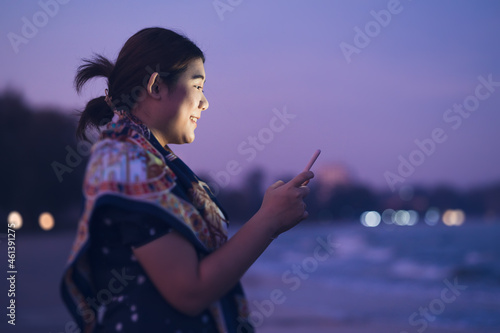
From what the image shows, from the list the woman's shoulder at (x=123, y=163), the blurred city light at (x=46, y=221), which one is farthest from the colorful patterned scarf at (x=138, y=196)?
the blurred city light at (x=46, y=221)

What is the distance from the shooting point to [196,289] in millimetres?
1275

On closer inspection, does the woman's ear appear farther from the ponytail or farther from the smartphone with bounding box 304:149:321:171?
the smartphone with bounding box 304:149:321:171

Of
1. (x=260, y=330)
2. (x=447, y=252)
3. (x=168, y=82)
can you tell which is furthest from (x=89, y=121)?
(x=447, y=252)

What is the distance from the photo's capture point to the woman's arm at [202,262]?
1.26 m

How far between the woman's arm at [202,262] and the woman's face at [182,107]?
0.32 m

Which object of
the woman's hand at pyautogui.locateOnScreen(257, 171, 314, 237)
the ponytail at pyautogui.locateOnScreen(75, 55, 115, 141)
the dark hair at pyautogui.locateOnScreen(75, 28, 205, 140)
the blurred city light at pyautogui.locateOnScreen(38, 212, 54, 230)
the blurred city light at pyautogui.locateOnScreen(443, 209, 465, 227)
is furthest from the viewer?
the blurred city light at pyautogui.locateOnScreen(443, 209, 465, 227)

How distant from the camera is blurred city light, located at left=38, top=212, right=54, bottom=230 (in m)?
36.2

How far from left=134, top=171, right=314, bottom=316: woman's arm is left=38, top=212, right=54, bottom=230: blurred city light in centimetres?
3690

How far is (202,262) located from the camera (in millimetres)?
1304

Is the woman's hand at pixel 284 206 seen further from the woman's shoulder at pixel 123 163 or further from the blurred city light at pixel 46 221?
the blurred city light at pixel 46 221

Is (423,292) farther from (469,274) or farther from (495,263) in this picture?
(495,263)

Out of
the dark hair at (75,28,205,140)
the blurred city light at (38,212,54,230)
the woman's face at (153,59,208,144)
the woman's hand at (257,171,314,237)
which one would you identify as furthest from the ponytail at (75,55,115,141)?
the blurred city light at (38,212,54,230)

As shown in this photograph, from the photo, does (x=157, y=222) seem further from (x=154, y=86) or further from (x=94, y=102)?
(x=94, y=102)

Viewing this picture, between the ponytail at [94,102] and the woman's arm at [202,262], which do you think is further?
the ponytail at [94,102]
